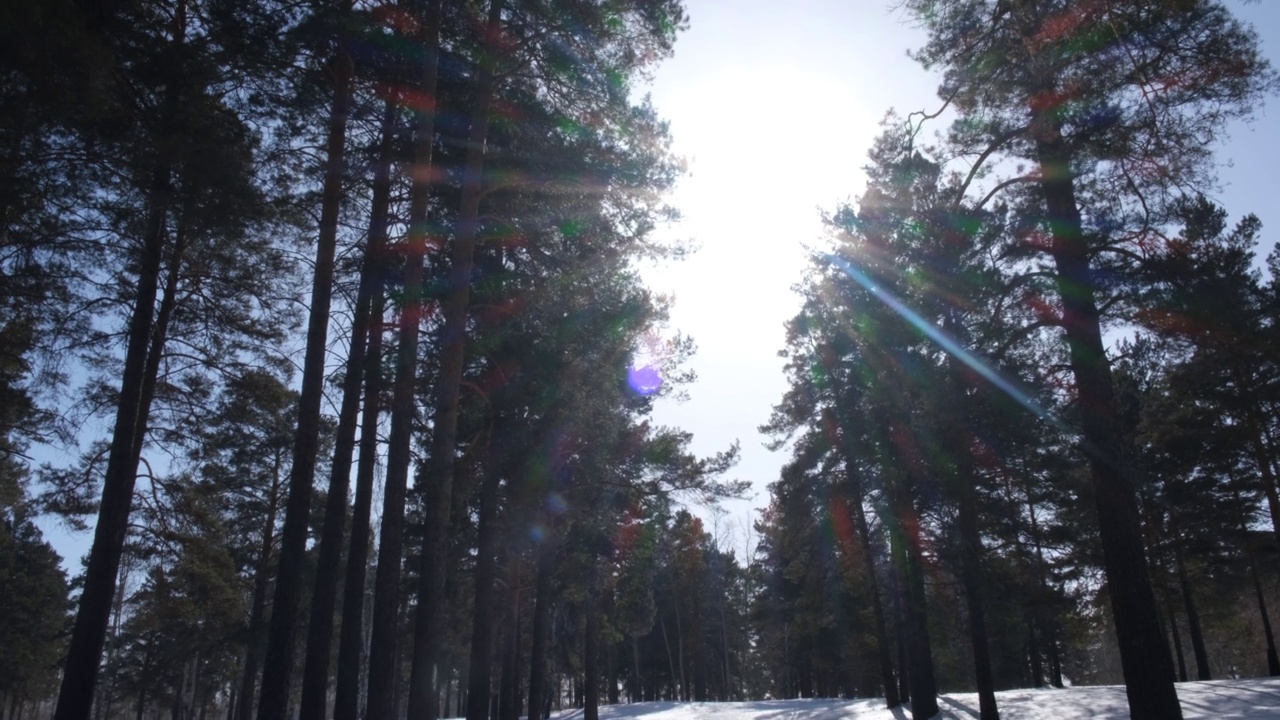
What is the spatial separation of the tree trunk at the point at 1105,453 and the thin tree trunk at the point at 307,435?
35.6 feet

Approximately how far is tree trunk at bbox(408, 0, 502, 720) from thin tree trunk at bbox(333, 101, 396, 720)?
192 centimetres

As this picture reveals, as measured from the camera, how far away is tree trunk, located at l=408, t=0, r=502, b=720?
11.5 meters

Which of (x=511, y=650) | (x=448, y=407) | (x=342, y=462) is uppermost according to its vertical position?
(x=448, y=407)

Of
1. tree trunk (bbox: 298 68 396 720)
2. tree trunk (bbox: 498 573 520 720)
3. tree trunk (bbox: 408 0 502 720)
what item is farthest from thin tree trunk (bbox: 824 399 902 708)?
tree trunk (bbox: 298 68 396 720)

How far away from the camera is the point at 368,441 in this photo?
1429cm

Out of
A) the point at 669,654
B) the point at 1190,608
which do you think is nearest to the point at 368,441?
the point at 1190,608

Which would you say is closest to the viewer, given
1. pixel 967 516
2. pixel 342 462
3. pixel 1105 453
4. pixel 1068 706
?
pixel 1105 453

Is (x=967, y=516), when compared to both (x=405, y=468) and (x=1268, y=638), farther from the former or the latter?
(x=1268, y=638)

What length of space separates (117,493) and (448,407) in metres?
5.57

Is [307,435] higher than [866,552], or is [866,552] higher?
[307,435]

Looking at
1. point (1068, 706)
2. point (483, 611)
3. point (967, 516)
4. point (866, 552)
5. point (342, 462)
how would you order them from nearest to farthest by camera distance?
point (342, 462), point (967, 516), point (483, 611), point (1068, 706), point (866, 552)

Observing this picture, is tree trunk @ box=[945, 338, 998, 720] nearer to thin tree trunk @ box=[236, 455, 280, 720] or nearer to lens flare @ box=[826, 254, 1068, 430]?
lens flare @ box=[826, 254, 1068, 430]

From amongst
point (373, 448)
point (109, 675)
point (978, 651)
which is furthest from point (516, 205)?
point (109, 675)

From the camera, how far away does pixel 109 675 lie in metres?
51.6
